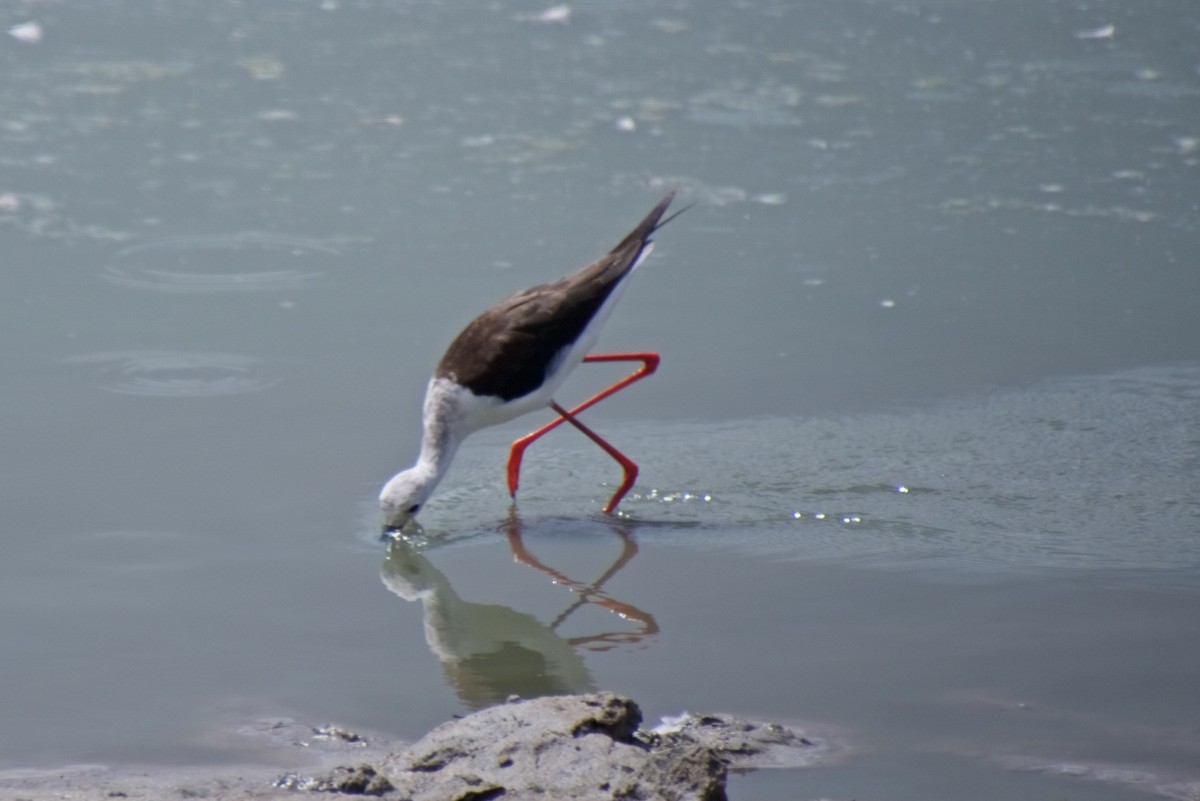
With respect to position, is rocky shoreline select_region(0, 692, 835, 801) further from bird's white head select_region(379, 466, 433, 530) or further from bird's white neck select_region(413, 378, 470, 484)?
bird's white neck select_region(413, 378, 470, 484)

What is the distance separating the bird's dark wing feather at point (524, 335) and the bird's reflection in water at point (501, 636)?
2.24ft

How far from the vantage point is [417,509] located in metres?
5.24

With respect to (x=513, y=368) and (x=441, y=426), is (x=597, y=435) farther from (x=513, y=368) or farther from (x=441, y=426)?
(x=441, y=426)

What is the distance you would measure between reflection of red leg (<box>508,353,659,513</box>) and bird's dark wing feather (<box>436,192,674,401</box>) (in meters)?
0.26

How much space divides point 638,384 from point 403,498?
1.76 metres

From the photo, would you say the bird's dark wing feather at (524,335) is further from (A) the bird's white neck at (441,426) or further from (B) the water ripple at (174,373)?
(B) the water ripple at (174,373)

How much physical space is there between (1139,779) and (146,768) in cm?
229

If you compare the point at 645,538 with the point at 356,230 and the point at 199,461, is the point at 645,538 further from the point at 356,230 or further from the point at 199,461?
the point at 356,230

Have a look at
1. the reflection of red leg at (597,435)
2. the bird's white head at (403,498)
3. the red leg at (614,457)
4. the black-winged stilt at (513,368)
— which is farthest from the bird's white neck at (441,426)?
the red leg at (614,457)

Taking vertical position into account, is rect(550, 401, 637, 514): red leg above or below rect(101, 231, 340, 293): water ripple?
below

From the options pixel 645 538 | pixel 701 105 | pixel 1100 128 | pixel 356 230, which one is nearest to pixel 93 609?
pixel 645 538

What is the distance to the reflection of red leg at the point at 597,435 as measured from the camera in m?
5.60

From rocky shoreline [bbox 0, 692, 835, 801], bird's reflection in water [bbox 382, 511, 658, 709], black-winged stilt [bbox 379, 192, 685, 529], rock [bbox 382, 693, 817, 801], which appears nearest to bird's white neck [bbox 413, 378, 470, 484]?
black-winged stilt [bbox 379, 192, 685, 529]

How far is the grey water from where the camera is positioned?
13.9 ft
